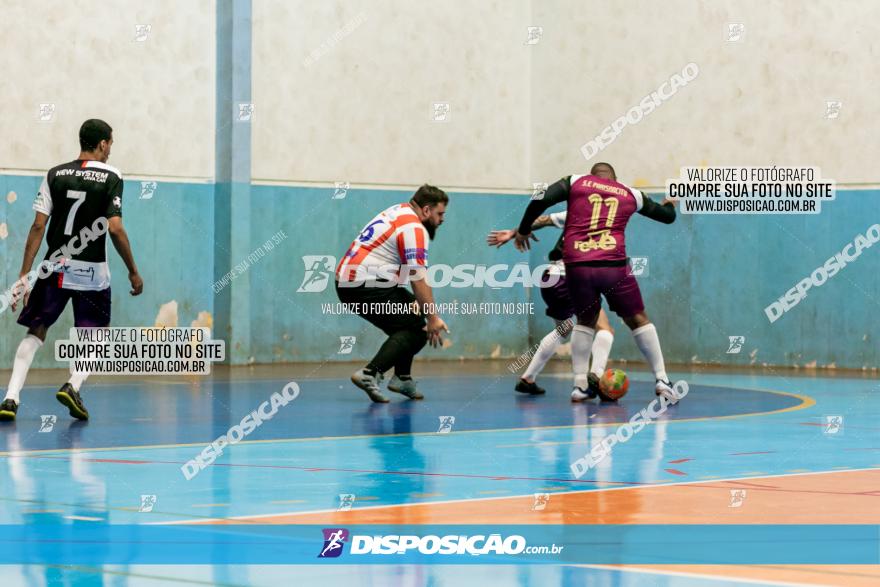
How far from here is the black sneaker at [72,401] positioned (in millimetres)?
11648

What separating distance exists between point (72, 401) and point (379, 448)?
2922 mm

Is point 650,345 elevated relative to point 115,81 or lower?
lower

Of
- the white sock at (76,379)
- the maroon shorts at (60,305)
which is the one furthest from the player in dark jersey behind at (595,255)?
the white sock at (76,379)

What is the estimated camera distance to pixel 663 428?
1156cm

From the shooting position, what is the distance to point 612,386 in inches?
553

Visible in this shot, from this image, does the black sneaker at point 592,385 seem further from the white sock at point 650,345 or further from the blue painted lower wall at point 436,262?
the blue painted lower wall at point 436,262

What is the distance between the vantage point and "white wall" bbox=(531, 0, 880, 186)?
777 inches

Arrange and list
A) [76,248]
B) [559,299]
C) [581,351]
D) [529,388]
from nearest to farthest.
→ [76,248] < [581,351] < [529,388] < [559,299]

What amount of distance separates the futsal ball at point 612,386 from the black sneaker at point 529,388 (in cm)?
130

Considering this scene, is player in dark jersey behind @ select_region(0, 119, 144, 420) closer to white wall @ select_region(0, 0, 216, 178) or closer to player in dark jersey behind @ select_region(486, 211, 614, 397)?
player in dark jersey behind @ select_region(486, 211, 614, 397)

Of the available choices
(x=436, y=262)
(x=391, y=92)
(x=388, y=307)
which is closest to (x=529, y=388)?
(x=388, y=307)

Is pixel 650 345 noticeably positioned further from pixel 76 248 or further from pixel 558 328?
pixel 76 248

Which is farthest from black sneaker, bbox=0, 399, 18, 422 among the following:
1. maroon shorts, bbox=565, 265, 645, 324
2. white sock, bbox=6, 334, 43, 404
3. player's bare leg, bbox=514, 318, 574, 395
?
player's bare leg, bbox=514, 318, 574, 395

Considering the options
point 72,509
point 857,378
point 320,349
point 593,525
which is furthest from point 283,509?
point 320,349
